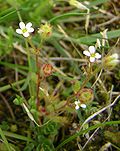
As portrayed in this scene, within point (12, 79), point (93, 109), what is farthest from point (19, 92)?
point (93, 109)

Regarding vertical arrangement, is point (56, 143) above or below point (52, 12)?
below

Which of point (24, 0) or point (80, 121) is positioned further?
point (24, 0)

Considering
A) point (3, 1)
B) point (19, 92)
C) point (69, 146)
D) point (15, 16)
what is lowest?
point (69, 146)

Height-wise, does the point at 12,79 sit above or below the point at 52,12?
below

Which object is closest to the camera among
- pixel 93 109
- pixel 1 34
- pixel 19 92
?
pixel 93 109

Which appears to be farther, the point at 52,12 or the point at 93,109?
the point at 52,12

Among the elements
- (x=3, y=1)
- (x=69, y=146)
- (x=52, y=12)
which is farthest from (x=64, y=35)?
(x=69, y=146)

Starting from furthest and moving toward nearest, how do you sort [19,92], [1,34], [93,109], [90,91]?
[1,34]
[19,92]
[93,109]
[90,91]

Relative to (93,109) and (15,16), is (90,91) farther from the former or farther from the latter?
(15,16)

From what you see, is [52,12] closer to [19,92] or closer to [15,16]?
[15,16]
